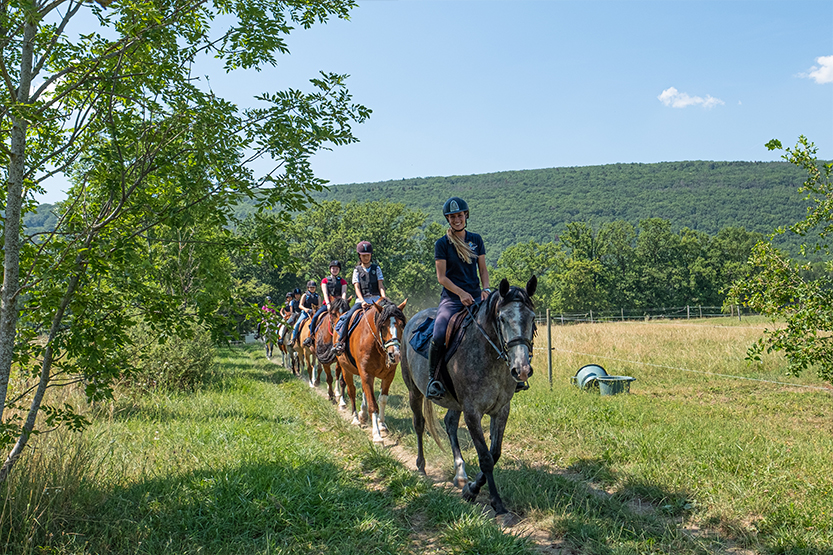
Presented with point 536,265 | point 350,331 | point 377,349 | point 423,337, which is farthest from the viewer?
point 536,265

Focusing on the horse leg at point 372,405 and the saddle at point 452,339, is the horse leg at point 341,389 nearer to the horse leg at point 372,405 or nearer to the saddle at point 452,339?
the horse leg at point 372,405

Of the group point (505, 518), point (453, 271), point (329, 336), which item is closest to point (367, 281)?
point (329, 336)

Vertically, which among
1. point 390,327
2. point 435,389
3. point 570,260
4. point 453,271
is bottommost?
point 435,389

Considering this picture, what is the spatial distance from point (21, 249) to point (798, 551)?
261 inches

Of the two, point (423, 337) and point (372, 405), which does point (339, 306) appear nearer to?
point (372, 405)

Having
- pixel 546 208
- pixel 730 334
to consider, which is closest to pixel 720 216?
pixel 546 208

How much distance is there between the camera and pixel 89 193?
17.2 feet

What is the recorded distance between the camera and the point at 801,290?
7789 mm

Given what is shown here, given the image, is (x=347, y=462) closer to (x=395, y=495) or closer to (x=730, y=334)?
(x=395, y=495)

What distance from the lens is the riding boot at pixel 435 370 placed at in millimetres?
5793

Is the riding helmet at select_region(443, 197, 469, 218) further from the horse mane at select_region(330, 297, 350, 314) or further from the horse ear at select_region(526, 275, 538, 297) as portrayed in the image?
the horse mane at select_region(330, 297, 350, 314)

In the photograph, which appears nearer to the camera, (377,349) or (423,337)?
(423,337)

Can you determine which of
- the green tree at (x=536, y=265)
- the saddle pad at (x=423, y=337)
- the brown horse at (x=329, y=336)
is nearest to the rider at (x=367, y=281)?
the brown horse at (x=329, y=336)

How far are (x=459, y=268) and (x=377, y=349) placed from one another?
3384 mm
